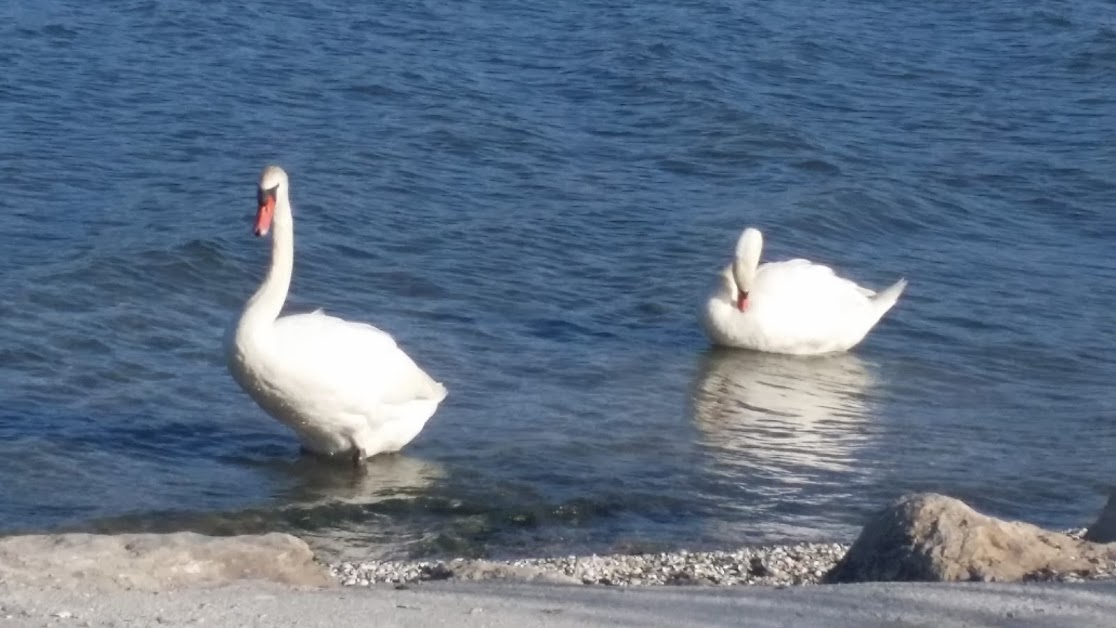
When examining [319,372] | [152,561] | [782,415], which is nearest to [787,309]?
[782,415]

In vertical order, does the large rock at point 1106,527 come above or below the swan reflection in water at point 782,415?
above

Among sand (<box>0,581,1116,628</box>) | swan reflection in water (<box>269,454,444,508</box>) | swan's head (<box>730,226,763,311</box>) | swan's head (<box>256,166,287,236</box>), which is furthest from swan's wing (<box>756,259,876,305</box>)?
sand (<box>0,581,1116,628</box>)

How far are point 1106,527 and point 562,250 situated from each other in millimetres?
6933

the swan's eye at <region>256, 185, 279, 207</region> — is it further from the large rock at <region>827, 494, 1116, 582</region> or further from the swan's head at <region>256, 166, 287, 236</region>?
the large rock at <region>827, 494, 1116, 582</region>

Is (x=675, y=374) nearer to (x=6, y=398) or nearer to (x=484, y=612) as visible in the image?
(x=6, y=398)

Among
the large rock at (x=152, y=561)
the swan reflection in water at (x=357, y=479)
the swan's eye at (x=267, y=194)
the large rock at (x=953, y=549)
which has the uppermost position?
the swan's eye at (x=267, y=194)

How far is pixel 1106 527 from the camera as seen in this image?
7195 millimetres

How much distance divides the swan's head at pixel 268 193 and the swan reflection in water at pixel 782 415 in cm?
244

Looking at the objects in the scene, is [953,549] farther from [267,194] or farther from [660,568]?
[267,194]

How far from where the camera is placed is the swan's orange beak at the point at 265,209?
909 cm

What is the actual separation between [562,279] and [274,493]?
4644mm

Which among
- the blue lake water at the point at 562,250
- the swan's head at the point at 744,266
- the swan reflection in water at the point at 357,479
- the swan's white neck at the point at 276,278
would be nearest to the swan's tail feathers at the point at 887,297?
the blue lake water at the point at 562,250

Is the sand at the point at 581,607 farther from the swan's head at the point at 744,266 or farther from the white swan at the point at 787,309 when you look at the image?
the swan's head at the point at 744,266

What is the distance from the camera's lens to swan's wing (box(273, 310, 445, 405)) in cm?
880
